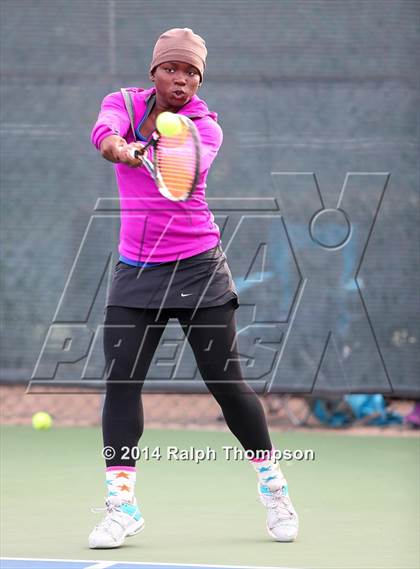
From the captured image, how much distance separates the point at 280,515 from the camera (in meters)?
3.64

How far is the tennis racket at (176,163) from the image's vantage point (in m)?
3.40

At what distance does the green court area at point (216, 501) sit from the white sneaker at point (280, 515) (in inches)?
1.3

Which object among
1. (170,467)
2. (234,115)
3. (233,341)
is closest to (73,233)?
(234,115)

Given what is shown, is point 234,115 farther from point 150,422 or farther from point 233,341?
point 233,341

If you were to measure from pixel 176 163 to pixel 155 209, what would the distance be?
0.49ft

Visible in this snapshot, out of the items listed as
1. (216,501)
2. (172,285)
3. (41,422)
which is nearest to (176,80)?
(172,285)

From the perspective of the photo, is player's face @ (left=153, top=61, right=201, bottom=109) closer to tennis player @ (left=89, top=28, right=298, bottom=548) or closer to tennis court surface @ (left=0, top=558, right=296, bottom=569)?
tennis player @ (left=89, top=28, right=298, bottom=548)

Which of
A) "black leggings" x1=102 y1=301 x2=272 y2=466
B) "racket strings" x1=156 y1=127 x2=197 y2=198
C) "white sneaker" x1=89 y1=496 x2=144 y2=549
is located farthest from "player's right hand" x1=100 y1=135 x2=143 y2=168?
"white sneaker" x1=89 y1=496 x2=144 y2=549

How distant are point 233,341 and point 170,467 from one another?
1547mm

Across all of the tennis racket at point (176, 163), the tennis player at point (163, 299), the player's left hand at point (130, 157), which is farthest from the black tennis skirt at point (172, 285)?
the player's left hand at point (130, 157)

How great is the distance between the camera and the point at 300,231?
223 inches

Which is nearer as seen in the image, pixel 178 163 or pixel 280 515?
pixel 178 163

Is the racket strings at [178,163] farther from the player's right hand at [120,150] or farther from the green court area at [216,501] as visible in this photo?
the green court area at [216,501]

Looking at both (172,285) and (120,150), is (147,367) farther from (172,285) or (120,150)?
(120,150)
